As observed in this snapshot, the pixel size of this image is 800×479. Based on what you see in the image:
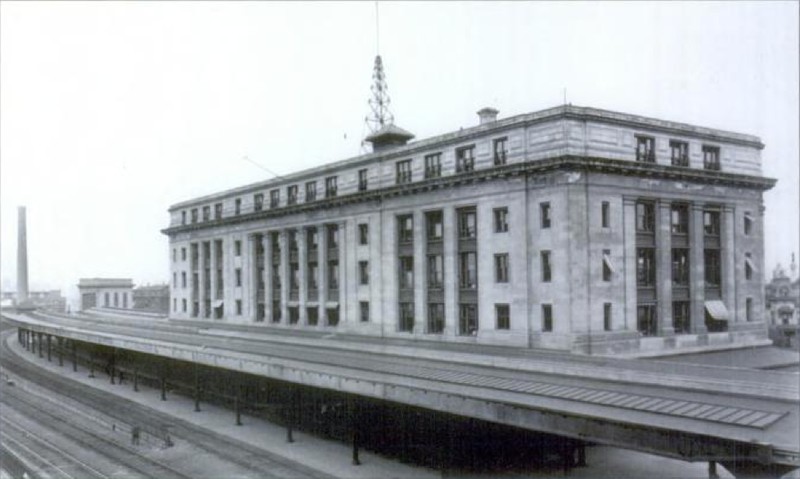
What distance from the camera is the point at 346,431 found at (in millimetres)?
32938

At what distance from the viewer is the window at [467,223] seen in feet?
153

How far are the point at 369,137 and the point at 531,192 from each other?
22.4 meters

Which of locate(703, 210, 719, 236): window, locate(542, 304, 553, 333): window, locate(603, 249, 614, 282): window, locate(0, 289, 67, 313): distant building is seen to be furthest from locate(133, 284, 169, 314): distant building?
locate(703, 210, 719, 236): window

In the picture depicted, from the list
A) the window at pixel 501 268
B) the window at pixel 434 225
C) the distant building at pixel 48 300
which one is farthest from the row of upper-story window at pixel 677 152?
the distant building at pixel 48 300

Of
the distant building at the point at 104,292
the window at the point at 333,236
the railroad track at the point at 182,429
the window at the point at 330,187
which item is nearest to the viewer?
the railroad track at the point at 182,429

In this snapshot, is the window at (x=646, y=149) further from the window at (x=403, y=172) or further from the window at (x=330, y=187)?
Answer: the window at (x=330, y=187)

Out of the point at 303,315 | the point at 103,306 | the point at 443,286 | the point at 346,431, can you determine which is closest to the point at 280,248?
the point at 303,315

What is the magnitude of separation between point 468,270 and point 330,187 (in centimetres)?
1875

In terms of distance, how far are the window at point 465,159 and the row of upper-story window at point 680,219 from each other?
11.1 metres

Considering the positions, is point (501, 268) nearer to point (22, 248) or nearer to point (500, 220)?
point (500, 220)

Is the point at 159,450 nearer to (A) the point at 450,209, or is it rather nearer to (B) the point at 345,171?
(A) the point at 450,209

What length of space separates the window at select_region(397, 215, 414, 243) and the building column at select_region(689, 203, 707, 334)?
64.4ft

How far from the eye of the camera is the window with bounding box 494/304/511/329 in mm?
43688

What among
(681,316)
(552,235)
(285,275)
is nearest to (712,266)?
(681,316)
